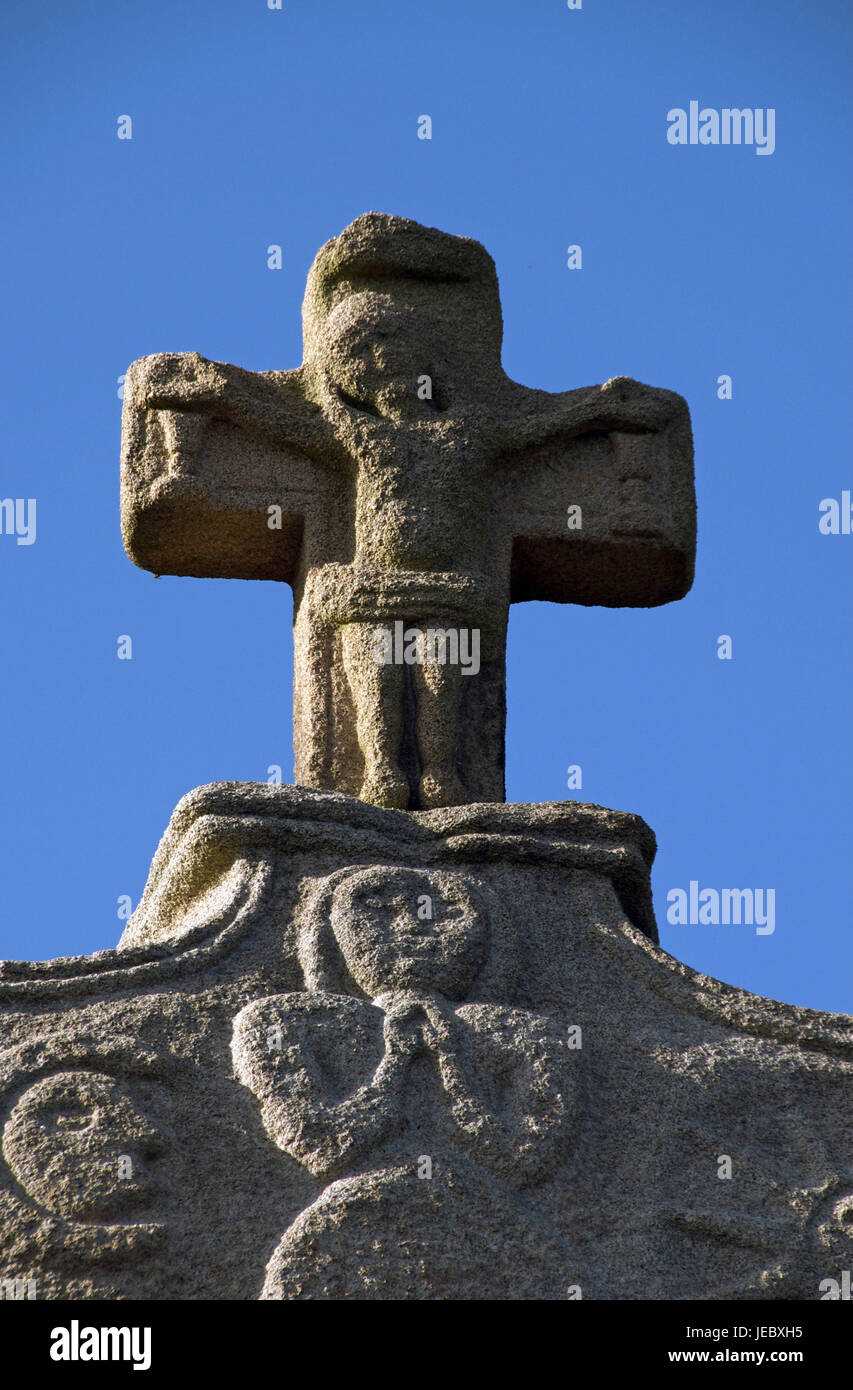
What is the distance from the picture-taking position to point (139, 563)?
5973 mm

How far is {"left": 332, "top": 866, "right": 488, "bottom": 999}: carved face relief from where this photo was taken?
4480 millimetres

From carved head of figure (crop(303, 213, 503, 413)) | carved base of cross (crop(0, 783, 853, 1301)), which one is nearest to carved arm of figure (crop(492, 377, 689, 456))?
carved head of figure (crop(303, 213, 503, 413))

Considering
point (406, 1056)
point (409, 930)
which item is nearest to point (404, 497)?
point (409, 930)

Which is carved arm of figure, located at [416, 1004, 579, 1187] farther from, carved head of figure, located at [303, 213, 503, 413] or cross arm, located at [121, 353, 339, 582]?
carved head of figure, located at [303, 213, 503, 413]

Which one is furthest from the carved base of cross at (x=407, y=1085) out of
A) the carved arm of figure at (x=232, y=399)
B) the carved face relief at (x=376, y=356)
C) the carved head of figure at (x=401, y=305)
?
the carved head of figure at (x=401, y=305)

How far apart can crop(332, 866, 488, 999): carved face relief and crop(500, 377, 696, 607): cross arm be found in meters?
1.56

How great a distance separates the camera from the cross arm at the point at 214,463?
19.0 feet

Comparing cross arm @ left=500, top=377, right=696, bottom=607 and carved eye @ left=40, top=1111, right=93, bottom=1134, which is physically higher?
cross arm @ left=500, top=377, right=696, bottom=607

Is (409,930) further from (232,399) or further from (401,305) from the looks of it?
(401,305)

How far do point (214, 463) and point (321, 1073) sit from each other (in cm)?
233

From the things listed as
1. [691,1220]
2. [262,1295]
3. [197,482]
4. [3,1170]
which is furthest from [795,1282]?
[197,482]

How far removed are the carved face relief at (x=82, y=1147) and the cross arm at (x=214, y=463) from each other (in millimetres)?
Answer: 2194

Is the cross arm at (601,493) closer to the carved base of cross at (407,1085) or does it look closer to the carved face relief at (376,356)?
the carved face relief at (376,356)
